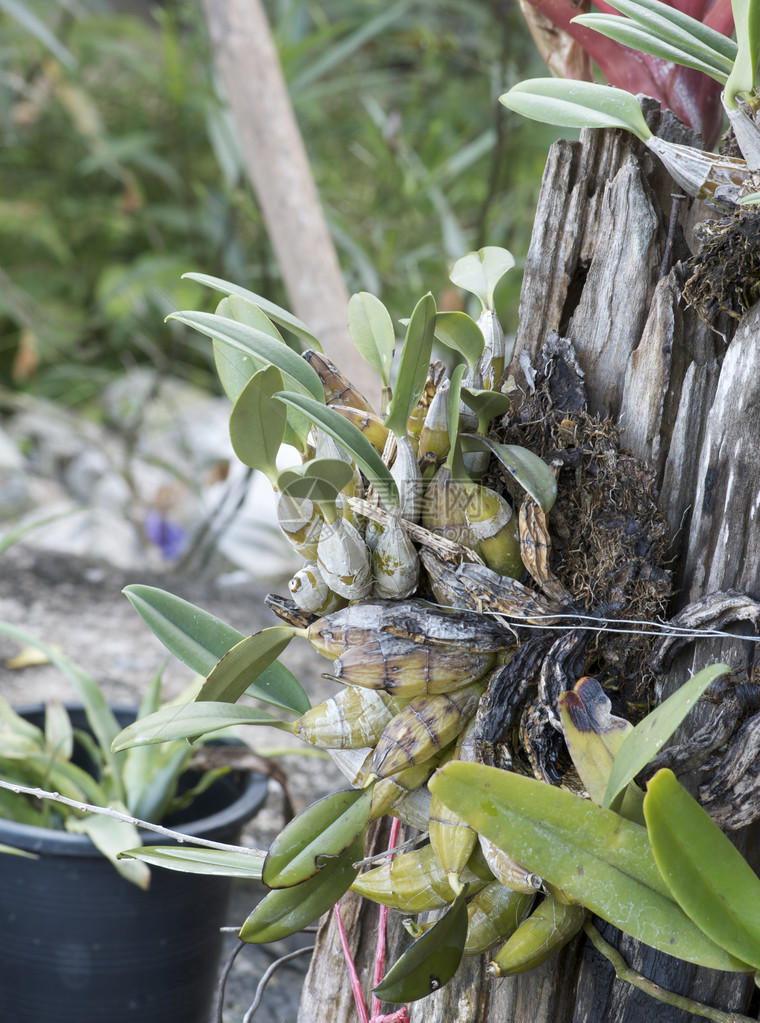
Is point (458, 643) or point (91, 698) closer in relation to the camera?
point (458, 643)

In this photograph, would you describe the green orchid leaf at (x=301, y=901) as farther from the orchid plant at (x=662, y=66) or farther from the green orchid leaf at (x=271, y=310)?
the orchid plant at (x=662, y=66)

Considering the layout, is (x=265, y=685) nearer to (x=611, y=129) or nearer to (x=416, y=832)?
(x=416, y=832)

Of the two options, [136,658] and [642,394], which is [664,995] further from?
[136,658]

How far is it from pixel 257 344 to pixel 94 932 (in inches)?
27.6

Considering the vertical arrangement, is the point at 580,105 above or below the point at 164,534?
above

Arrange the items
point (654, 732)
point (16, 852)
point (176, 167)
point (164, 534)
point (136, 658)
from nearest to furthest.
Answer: point (654, 732), point (16, 852), point (136, 658), point (164, 534), point (176, 167)

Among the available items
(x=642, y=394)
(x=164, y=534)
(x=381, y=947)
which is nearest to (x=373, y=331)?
(x=642, y=394)

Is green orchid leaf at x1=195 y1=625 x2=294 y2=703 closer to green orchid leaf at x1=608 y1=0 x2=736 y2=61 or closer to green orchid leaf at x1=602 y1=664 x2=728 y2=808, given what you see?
green orchid leaf at x1=602 y1=664 x2=728 y2=808

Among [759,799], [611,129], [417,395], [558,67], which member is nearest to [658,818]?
[759,799]

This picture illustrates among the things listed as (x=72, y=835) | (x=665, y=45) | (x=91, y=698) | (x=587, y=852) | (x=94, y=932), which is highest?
(x=665, y=45)

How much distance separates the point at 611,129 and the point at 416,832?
47 cm

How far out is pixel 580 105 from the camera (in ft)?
1.62

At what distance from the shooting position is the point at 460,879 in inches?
18.8

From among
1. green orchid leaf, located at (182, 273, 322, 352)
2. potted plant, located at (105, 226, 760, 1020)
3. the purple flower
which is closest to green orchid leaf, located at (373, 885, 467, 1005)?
potted plant, located at (105, 226, 760, 1020)
